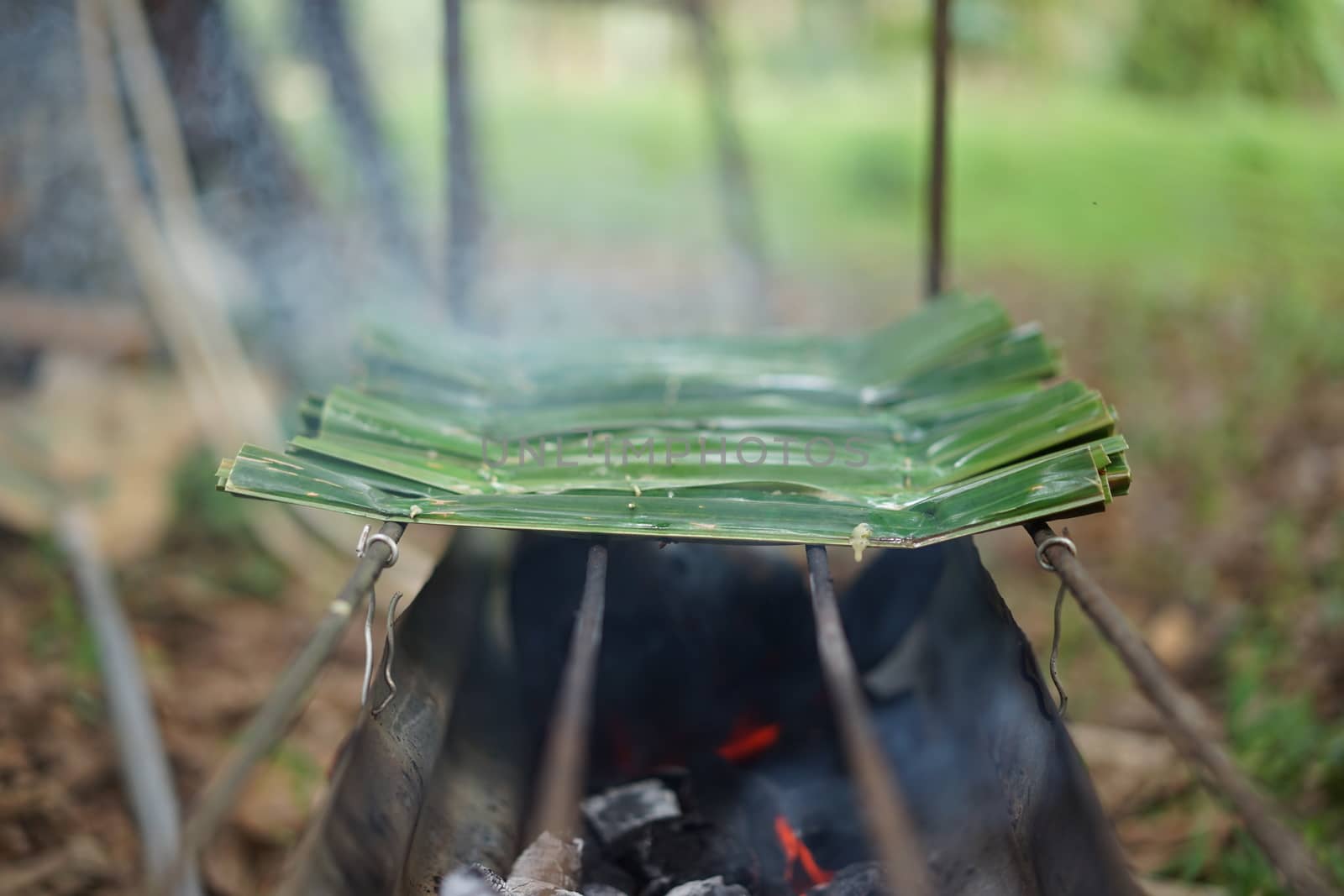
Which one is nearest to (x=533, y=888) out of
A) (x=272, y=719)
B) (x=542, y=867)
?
(x=542, y=867)

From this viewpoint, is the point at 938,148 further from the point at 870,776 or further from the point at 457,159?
the point at 870,776

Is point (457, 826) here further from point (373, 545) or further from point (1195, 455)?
point (1195, 455)

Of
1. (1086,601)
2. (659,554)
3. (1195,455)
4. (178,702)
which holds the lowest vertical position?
(1086,601)

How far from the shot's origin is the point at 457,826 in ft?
5.16

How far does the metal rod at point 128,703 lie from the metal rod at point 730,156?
11.3 feet

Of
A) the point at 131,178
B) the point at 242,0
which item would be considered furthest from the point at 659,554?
the point at 242,0

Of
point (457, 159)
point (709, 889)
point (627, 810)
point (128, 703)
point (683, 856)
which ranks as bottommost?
point (709, 889)

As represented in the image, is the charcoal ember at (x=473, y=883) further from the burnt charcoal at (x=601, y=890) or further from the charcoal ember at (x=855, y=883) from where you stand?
the charcoal ember at (x=855, y=883)

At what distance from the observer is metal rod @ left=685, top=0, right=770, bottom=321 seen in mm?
4790

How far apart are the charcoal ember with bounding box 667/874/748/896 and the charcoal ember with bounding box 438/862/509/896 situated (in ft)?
0.88

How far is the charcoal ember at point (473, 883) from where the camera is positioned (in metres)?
1.36

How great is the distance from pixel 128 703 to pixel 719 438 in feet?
6.94

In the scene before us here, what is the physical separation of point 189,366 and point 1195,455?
4.63 meters

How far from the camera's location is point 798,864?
65.1 inches
